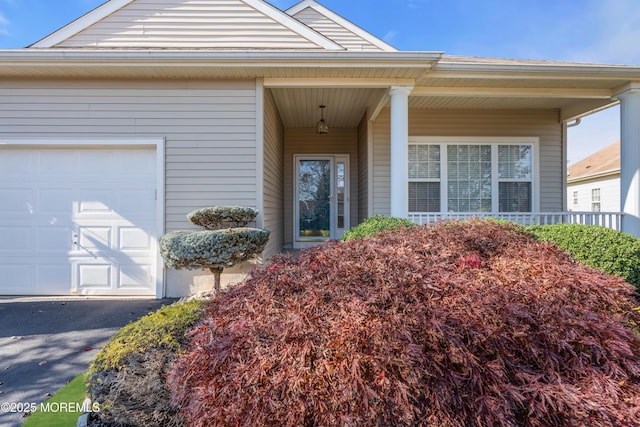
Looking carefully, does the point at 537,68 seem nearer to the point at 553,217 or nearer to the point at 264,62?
the point at 553,217

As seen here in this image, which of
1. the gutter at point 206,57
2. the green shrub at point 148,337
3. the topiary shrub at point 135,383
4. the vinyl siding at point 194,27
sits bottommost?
the topiary shrub at point 135,383

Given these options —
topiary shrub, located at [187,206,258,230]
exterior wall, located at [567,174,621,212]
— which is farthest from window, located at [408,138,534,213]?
exterior wall, located at [567,174,621,212]

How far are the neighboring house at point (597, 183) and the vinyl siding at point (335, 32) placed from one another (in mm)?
13711

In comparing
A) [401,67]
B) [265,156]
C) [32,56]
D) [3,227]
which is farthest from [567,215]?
[3,227]

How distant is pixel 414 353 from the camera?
111 cm

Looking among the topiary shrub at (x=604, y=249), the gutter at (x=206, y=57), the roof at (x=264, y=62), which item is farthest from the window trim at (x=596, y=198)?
the gutter at (x=206, y=57)

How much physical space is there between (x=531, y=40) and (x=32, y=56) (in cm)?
1180

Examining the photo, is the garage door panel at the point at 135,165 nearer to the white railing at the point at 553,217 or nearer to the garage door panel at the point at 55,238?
the garage door panel at the point at 55,238

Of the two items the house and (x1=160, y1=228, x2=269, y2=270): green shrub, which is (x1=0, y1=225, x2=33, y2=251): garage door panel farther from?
(x1=160, y1=228, x2=269, y2=270): green shrub

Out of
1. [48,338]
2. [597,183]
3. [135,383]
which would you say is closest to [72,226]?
[48,338]

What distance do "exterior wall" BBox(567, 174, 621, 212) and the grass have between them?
59.3 ft

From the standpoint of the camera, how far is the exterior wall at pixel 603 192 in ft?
44.4

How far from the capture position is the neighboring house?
44.6 feet

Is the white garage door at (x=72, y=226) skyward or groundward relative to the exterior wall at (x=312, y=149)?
groundward
